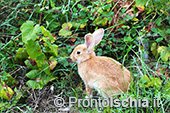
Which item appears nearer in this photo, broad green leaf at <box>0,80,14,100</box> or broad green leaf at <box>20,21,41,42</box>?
broad green leaf at <box>20,21,41,42</box>

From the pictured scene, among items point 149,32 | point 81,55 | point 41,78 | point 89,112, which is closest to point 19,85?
point 41,78

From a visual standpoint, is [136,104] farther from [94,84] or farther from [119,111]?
[94,84]

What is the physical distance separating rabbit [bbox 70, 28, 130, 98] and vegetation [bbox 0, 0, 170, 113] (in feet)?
0.93

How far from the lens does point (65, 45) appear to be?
3908 millimetres

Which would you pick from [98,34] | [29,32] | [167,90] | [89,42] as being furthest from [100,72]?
[29,32]

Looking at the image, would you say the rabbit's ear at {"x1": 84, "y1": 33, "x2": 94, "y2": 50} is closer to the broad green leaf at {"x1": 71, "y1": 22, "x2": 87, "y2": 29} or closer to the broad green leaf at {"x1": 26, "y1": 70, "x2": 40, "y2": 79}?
the broad green leaf at {"x1": 71, "y1": 22, "x2": 87, "y2": 29}

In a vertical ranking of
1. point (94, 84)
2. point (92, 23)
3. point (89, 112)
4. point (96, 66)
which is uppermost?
point (92, 23)

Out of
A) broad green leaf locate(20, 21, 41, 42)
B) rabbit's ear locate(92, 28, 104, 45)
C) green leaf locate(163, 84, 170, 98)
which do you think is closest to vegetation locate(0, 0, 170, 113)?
broad green leaf locate(20, 21, 41, 42)

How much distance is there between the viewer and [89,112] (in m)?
2.75

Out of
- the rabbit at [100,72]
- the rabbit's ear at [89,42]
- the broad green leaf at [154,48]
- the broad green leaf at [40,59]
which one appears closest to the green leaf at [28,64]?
the broad green leaf at [40,59]

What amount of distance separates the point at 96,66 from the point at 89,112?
0.65m

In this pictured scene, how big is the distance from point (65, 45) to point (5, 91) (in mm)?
1296

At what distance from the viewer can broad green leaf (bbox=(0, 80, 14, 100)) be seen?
10.6 feet

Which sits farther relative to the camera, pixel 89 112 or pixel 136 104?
pixel 89 112
